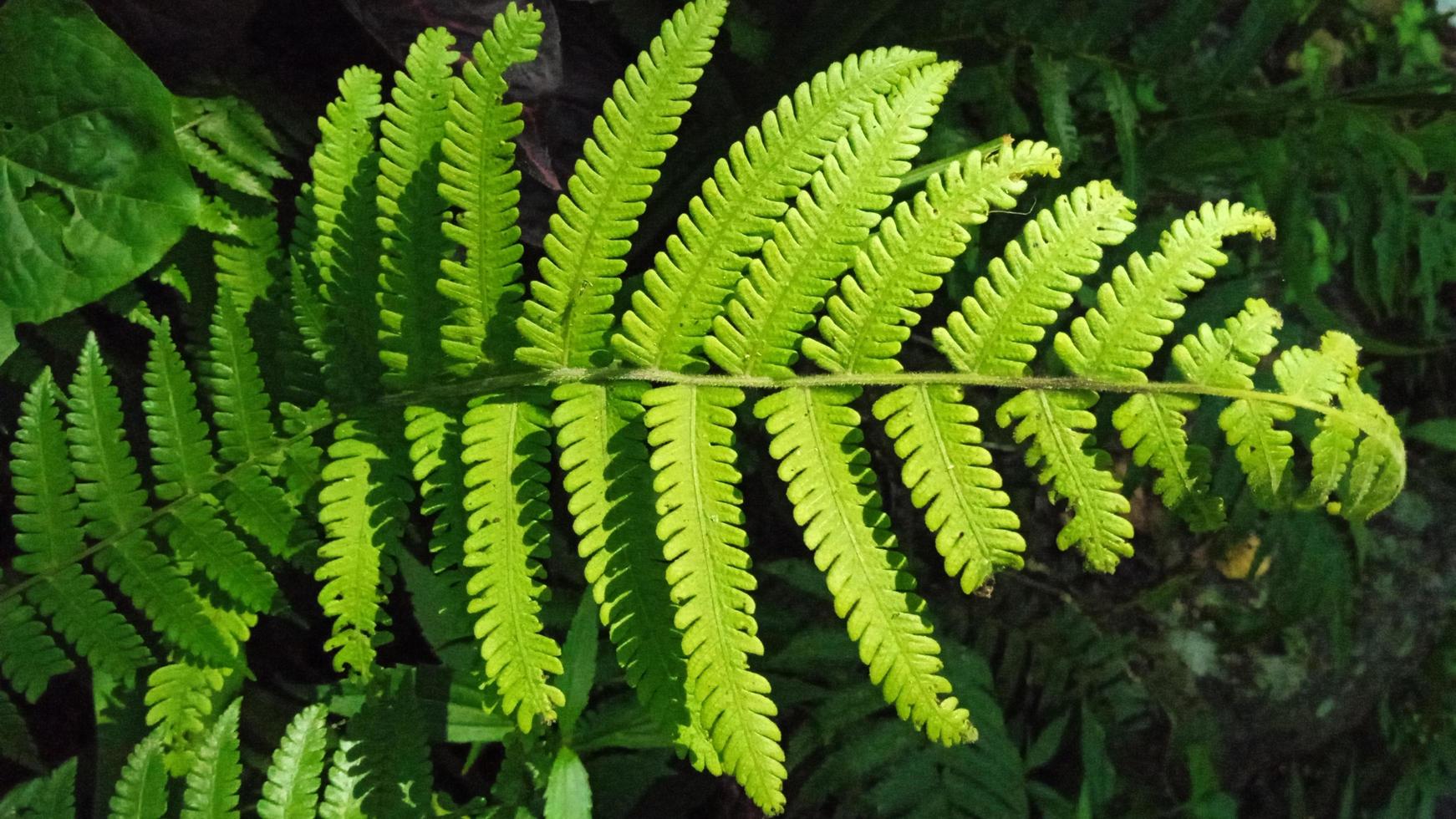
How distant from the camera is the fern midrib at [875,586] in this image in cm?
116

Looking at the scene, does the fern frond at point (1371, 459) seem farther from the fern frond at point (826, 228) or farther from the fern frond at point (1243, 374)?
the fern frond at point (826, 228)

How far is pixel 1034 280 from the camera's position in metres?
1.18

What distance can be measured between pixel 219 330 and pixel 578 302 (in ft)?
1.69

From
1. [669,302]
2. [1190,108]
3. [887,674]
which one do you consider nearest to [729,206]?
Answer: [669,302]

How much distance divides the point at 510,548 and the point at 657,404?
0.87ft

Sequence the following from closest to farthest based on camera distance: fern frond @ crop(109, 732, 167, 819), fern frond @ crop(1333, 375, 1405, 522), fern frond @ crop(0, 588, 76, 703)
→ 1. fern frond @ crop(1333, 375, 1405, 522)
2. fern frond @ crop(0, 588, 76, 703)
3. fern frond @ crop(109, 732, 167, 819)

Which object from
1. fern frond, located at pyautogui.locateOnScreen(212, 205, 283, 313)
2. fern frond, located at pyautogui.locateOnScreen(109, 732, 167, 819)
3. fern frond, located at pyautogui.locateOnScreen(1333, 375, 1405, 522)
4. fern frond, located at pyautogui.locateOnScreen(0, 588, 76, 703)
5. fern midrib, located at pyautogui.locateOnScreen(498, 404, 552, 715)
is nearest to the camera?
fern frond, located at pyautogui.locateOnScreen(1333, 375, 1405, 522)

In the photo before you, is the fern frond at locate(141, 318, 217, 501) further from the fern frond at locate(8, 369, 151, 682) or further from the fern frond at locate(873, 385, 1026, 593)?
the fern frond at locate(873, 385, 1026, 593)

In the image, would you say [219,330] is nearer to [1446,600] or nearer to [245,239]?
[245,239]

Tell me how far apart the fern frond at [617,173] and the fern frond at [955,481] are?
0.40 m

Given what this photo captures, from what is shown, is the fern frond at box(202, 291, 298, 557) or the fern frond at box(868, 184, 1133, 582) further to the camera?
the fern frond at box(202, 291, 298, 557)

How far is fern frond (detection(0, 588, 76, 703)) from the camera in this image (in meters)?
1.32

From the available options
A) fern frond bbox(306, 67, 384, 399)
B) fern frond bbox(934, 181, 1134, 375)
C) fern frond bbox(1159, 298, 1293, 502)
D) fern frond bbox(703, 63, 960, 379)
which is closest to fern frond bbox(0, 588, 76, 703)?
fern frond bbox(306, 67, 384, 399)

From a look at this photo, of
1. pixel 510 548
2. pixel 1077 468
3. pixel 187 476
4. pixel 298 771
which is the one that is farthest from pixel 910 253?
pixel 298 771
